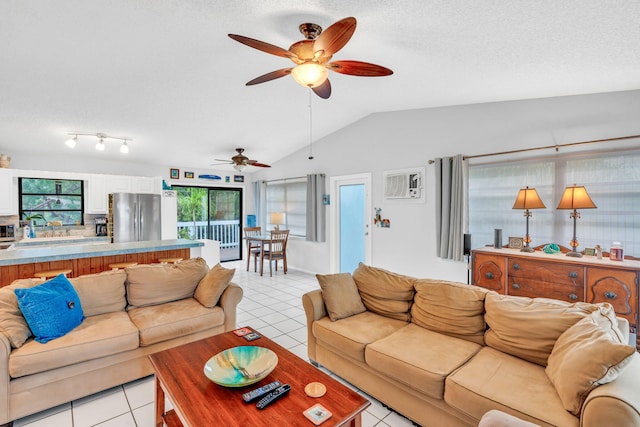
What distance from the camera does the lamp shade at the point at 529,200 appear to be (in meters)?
3.12

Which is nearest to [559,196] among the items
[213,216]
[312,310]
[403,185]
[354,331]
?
[403,185]

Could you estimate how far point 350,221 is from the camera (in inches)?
218

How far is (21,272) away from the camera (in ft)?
9.89

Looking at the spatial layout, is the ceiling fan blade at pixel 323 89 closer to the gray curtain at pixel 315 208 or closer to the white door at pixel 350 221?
the white door at pixel 350 221

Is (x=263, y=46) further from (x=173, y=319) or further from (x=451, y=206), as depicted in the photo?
(x=451, y=206)

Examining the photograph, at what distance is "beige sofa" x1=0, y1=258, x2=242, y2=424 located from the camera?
1.92 meters

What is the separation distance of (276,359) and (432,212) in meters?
3.27

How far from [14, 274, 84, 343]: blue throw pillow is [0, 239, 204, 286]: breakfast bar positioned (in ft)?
3.20

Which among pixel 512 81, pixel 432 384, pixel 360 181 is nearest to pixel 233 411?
pixel 432 384

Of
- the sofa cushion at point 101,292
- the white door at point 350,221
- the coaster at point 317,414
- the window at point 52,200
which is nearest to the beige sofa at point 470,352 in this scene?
the coaster at point 317,414

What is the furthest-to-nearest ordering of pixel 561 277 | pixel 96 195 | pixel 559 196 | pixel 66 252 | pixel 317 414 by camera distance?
pixel 96 195 → pixel 559 196 → pixel 66 252 → pixel 561 277 → pixel 317 414

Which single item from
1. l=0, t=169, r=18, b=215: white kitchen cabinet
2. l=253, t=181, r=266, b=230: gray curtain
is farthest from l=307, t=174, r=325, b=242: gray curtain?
l=0, t=169, r=18, b=215: white kitchen cabinet

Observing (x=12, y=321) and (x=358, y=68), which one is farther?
(x=358, y=68)

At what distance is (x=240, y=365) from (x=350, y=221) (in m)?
4.03
